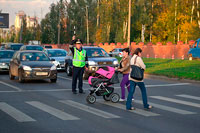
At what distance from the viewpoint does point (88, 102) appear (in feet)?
40.4

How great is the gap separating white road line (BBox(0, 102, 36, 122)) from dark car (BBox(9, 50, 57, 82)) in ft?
22.3

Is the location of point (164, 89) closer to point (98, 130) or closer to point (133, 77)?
point (133, 77)

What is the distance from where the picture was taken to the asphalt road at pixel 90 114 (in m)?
8.41

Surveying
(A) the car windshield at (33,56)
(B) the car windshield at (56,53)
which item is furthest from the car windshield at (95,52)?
(B) the car windshield at (56,53)

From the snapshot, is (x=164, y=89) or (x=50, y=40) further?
(x=50, y=40)

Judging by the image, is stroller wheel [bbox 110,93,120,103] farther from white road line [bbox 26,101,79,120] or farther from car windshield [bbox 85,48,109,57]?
car windshield [bbox 85,48,109,57]

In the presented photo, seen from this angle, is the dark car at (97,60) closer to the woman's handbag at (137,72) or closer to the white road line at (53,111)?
the white road line at (53,111)

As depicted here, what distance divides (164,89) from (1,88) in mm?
6507

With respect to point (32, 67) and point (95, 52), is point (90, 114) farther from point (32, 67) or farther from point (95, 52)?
point (95, 52)

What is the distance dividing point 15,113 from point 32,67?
8.59 m

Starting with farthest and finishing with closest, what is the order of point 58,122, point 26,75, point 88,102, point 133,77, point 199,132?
point 26,75
point 88,102
point 133,77
point 58,122
point 199,132

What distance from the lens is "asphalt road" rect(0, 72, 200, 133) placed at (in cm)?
841

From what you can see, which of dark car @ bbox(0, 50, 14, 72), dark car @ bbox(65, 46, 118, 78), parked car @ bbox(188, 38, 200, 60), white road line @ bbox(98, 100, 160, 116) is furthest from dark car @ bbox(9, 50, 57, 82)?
parked car @ bbox(188, 38, 200, 60)

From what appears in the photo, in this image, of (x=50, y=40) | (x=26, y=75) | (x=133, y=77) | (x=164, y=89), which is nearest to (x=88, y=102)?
(x=133, y=77)
